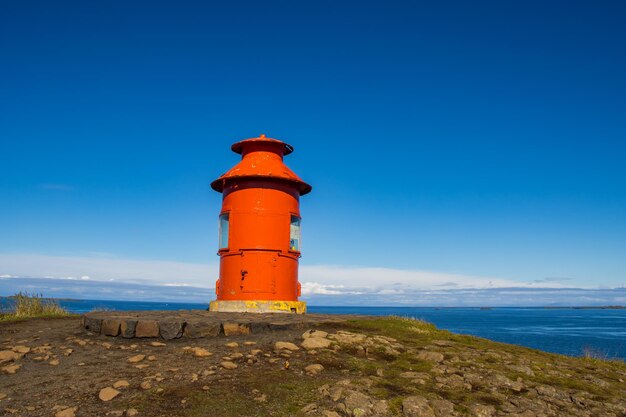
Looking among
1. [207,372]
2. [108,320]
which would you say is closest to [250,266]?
[108,320]

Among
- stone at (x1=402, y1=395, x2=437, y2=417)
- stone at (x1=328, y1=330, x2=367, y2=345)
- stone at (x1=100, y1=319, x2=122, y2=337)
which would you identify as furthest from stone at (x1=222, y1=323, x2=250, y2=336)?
stone at (x1=402, y1=395, x2=437, y2=417)

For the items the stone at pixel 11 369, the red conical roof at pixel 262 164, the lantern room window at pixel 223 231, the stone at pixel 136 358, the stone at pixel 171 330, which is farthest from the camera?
→ the lantern room window at pixel 223 231

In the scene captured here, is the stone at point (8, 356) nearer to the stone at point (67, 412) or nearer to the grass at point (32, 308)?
the stone at point (67, 412)

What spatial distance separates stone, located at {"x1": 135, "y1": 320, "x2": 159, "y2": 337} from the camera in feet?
31.6

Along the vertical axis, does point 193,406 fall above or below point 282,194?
below

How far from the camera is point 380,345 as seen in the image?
9.28 m

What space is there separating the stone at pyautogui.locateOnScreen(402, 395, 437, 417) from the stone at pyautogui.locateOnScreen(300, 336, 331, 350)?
7.85 feet

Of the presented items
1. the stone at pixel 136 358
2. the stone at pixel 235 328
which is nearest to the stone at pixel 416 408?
the stone at pixel 235 328

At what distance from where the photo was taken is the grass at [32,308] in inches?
584

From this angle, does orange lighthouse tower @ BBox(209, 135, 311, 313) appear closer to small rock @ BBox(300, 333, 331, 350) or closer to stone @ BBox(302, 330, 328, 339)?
stone @ BBox(302, 330, 328, 339)

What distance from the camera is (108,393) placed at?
21.8 feet

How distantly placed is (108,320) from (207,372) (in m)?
3.56

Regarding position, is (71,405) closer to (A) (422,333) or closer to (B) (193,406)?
(B) (193,406)

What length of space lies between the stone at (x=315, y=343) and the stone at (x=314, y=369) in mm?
917
